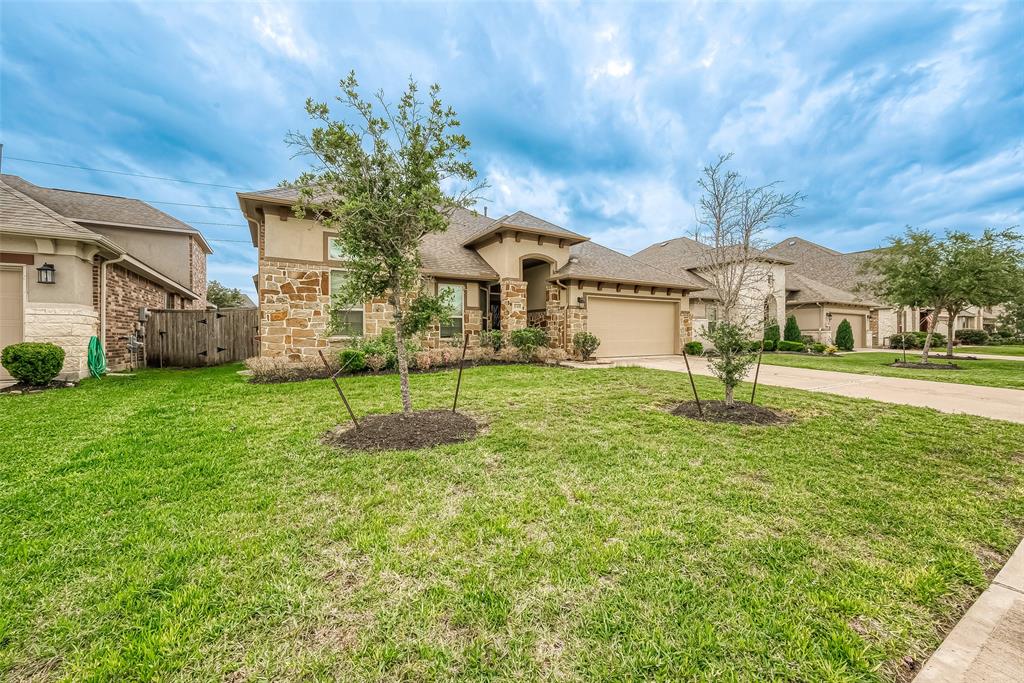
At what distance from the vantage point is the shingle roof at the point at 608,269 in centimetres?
1317

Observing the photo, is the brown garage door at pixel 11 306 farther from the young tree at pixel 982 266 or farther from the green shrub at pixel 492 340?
the young tree at pixel 982 266

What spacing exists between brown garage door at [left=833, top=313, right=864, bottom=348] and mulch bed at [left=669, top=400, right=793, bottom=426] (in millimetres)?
21063

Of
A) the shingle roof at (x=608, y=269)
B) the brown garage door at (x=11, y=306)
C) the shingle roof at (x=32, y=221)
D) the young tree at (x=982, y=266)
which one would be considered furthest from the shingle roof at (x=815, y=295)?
the brown garage door at (x=11, y=306)

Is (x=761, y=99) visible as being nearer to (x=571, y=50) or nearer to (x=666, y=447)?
(x=571, y=50)

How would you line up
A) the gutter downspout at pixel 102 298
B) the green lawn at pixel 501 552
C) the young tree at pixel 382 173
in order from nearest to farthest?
the green lawn at pixel 501 552
the young tree at pixel 382 173
the gutter downspout at pixel 102 298

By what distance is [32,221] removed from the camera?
26.4 feet

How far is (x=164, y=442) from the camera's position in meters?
4.39

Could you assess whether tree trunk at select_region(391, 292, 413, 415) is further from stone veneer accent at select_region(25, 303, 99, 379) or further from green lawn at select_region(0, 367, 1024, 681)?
stone veneer accent at select_region(25, 303, 99, 379)

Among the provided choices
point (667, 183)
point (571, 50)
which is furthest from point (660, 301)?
point (571, 50)

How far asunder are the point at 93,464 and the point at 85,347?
23.8 feet

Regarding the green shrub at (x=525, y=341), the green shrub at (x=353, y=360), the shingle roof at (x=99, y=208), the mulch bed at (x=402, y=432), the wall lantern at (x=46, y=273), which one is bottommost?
the mulch bed at (x=402, y=432)

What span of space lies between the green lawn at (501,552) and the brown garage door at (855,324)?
2071 cm

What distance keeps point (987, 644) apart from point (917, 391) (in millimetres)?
8156

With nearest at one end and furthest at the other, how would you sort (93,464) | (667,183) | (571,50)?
(93,464) < (571,50) < (667,183)
